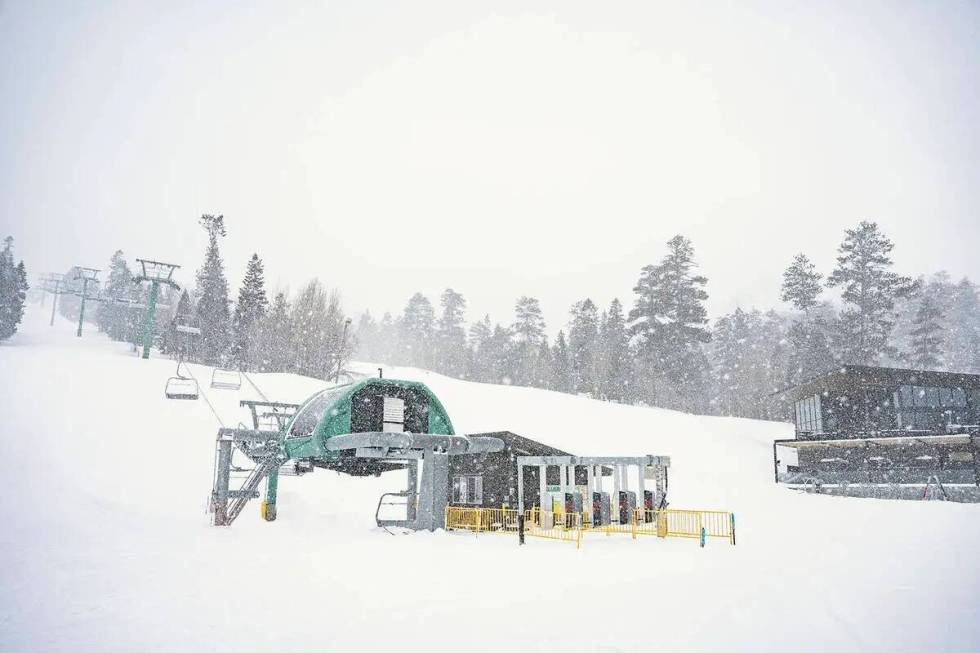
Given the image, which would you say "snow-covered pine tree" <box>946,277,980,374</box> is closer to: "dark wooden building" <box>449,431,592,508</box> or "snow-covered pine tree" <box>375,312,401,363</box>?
"dark wooden building" <box>449,431,592,508</box>

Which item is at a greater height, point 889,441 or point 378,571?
point 889,441

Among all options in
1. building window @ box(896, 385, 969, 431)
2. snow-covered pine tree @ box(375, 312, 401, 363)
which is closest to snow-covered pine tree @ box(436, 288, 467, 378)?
snow-covered pine tree @ box(375, 312, 401, 363)

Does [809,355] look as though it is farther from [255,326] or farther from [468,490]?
[255,326]

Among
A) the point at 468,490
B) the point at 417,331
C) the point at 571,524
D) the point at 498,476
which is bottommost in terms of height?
the point at 571,524

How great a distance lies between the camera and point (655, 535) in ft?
63.6

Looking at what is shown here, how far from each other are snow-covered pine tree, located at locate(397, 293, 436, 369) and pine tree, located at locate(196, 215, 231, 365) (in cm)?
5078

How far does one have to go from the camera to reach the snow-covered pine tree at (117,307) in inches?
3290

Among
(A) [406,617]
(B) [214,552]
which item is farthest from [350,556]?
(A) [406,617]

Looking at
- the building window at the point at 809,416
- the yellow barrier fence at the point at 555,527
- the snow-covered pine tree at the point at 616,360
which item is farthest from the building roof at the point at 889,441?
the snow-covered pine tree at the point at 616,360

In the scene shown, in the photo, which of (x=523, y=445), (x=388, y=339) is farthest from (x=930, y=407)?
(x=388, y=339)

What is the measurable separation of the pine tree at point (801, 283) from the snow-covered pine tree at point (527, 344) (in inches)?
1349

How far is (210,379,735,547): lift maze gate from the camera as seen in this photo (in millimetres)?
18609

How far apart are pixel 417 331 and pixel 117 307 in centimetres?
5172

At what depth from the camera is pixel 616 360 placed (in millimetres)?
67000
